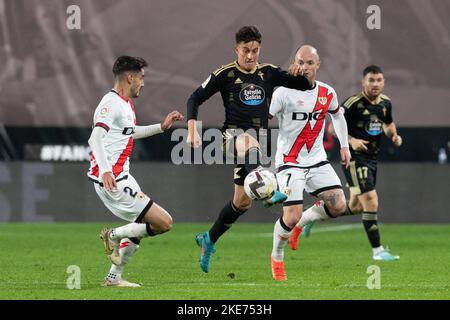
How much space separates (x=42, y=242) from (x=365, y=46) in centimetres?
595

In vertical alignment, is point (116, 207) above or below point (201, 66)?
below

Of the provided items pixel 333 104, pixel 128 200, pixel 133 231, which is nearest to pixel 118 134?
pixel 128 200

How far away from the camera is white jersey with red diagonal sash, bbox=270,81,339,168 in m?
10.6

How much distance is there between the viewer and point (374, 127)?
12914mm

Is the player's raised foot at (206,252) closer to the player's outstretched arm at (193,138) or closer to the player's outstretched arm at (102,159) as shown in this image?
the player's outstretched arm at (193,138)

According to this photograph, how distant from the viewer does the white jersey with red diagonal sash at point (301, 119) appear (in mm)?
10586

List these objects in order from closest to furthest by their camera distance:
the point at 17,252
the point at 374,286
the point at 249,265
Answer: the point at 374,286, the point at 249,265, the point at 17,252

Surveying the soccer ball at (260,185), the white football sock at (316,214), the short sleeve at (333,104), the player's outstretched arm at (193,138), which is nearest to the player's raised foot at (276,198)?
the soccer ball at (260,185)

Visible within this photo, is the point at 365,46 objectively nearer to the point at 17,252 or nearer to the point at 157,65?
the point at 157,65

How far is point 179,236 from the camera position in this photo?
15.8 metres

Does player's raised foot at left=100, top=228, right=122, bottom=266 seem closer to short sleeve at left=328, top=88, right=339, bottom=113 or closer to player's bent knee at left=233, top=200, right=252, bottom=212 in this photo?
player's bent knee at left=233, top=200, right=252, bottom=212

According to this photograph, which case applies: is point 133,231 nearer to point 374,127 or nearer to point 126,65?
point 126,65

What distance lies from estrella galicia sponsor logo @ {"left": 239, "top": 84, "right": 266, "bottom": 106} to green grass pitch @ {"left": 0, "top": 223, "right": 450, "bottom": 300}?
1.59 m
